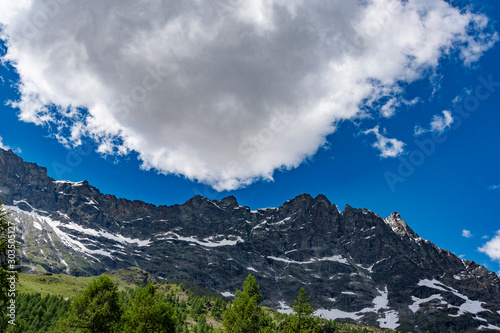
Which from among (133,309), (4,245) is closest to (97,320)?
(133,309)

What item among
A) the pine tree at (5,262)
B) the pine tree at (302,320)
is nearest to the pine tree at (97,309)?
the pine tree at (5,262)

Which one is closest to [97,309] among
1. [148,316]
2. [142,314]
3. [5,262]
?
[142,314]

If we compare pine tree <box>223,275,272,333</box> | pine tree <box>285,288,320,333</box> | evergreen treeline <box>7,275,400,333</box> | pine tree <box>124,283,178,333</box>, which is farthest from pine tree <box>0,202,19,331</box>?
pine tree <box>223,275,272,333</box>

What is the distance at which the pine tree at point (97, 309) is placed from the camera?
26422 millimetres

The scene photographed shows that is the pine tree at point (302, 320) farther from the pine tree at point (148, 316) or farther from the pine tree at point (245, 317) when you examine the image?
the pine tree at point (148, 316)

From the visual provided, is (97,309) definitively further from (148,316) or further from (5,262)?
(5,262)

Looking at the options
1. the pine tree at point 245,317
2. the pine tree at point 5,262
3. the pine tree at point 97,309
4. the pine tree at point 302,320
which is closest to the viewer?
the pine tree at point 5,262

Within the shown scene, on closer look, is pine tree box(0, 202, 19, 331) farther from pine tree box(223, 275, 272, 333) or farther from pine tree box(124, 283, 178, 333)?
pine tree box(223, 275, 272, 333)

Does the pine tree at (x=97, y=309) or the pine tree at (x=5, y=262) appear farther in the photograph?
the pine tree at (x=97, y=309)

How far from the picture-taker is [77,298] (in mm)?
27281

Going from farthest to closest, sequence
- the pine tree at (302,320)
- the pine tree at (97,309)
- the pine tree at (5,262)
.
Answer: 1. the pine tree at (302,320)
2. the pine tree at (97,309)
3. the pine tree at (5,262)

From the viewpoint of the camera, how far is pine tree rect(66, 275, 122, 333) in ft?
86.7

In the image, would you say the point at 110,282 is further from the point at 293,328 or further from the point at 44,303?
the point at 44,303

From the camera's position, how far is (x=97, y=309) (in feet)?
88.0
